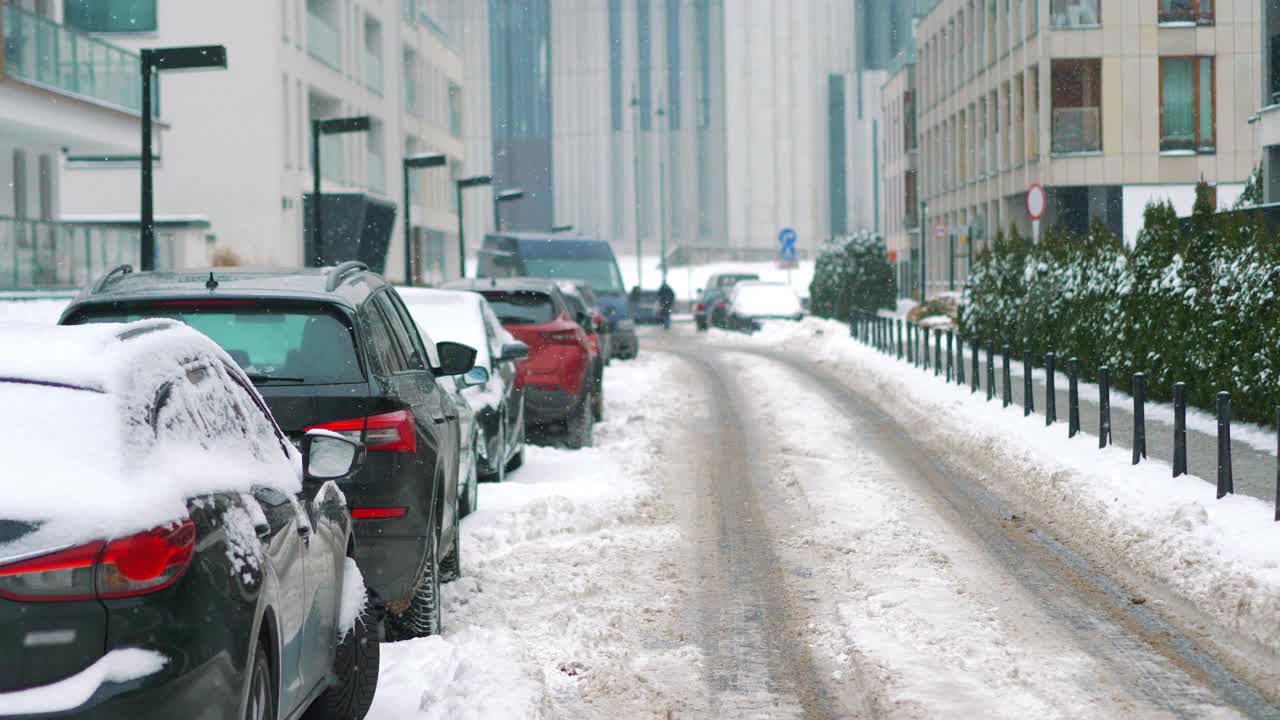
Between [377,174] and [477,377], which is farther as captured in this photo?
[377,174]

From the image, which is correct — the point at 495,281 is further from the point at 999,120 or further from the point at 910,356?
the point at 999,120

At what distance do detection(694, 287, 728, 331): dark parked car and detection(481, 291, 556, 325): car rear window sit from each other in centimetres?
3555

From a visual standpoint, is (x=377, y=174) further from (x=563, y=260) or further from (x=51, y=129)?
(x=51, y=129)

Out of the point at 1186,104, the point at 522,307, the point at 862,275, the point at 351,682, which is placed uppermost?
the point at 1186,104

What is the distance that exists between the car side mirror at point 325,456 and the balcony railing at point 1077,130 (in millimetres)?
45482

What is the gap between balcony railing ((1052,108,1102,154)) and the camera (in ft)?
159

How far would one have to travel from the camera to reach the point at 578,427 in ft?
54.4

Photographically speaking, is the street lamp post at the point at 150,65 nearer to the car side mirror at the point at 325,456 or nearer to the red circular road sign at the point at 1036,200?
the car side mirror at the point at 325,456

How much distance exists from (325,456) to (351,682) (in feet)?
2.99

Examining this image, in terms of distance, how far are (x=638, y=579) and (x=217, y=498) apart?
5366 millimetres

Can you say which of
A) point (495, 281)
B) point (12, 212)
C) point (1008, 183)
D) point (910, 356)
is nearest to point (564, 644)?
point (495, 281)

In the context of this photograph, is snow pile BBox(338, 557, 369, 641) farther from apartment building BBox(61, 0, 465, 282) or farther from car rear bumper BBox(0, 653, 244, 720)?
apartment building BBox(61, 0, 465, 282)

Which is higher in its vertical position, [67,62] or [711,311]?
[67,62]

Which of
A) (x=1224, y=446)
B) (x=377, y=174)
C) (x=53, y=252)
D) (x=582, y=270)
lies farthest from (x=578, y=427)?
(x=377, y=174)
